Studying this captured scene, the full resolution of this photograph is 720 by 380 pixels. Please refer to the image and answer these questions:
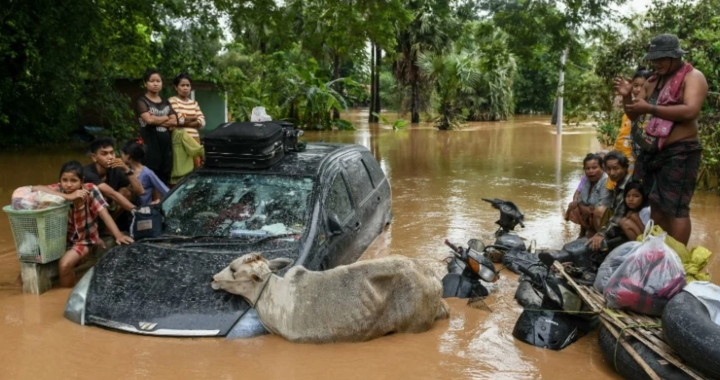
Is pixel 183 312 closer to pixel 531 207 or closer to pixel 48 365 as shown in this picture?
pixel 48 365

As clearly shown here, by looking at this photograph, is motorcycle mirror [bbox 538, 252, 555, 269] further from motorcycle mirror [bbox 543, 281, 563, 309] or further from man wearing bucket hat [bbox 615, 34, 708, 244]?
man wearing bucket hat [bbox 615, 34, 708, 244]

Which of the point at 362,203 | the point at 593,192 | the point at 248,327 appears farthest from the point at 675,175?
the point at 248,327

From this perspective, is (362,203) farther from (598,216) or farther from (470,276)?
(598,216)

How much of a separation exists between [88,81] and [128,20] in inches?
98.1

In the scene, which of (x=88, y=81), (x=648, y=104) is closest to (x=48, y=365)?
(x=648, y=104)

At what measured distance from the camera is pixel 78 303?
16.4ft

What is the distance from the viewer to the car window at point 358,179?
22.6 ft

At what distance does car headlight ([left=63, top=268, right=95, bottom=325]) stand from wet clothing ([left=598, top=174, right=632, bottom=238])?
4.56 m

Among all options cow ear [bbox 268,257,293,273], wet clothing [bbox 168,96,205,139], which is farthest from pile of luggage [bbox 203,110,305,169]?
wet clothing [bbox 168,96,205,139]

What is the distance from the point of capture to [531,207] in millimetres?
11023

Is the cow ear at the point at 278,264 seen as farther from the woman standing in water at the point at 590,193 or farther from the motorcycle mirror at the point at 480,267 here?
the woman standing in water at the point at 590,193

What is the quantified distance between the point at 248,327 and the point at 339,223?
1342 mm

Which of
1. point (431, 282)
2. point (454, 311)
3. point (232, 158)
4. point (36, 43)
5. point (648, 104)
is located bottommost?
point (454, 311)

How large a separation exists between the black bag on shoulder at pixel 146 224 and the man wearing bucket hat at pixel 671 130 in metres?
4.03
